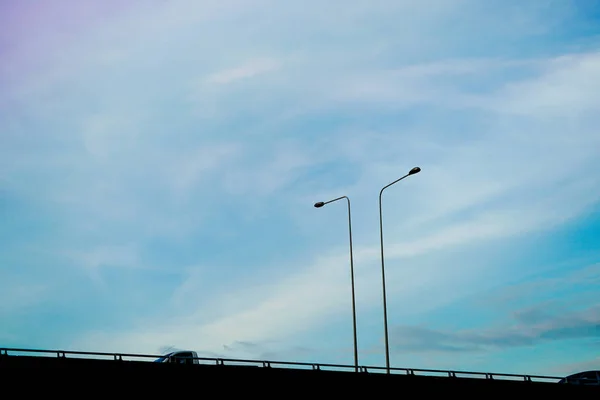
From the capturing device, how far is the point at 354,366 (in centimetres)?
4091

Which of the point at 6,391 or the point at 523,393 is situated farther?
the point at 523,393

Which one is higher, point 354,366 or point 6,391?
point 354,366

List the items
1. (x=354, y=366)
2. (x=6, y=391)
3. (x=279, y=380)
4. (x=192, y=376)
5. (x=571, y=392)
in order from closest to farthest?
(x=6, y=391), (x=192, y=376), (x=279, y=380), (x=354, y=366), (x=571, y=392)

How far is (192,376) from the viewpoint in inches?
1369

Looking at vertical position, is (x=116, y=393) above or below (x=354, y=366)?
below

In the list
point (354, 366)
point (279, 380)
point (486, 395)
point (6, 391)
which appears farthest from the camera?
point (486, 395)

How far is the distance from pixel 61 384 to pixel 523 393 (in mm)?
30570

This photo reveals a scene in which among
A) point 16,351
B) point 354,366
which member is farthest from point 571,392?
point 16,351

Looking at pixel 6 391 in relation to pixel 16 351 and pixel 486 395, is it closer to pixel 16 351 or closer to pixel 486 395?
pixel 16 351

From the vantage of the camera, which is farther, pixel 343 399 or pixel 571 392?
pixel 571 392

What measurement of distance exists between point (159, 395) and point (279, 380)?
265 inches

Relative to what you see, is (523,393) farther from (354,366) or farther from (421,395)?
(354,366)

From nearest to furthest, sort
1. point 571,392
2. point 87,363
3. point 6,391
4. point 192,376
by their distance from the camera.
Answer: point 6,391
point 87,363
point 192,376
point 571,392

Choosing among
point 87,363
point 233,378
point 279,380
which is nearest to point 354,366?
point 279,380
